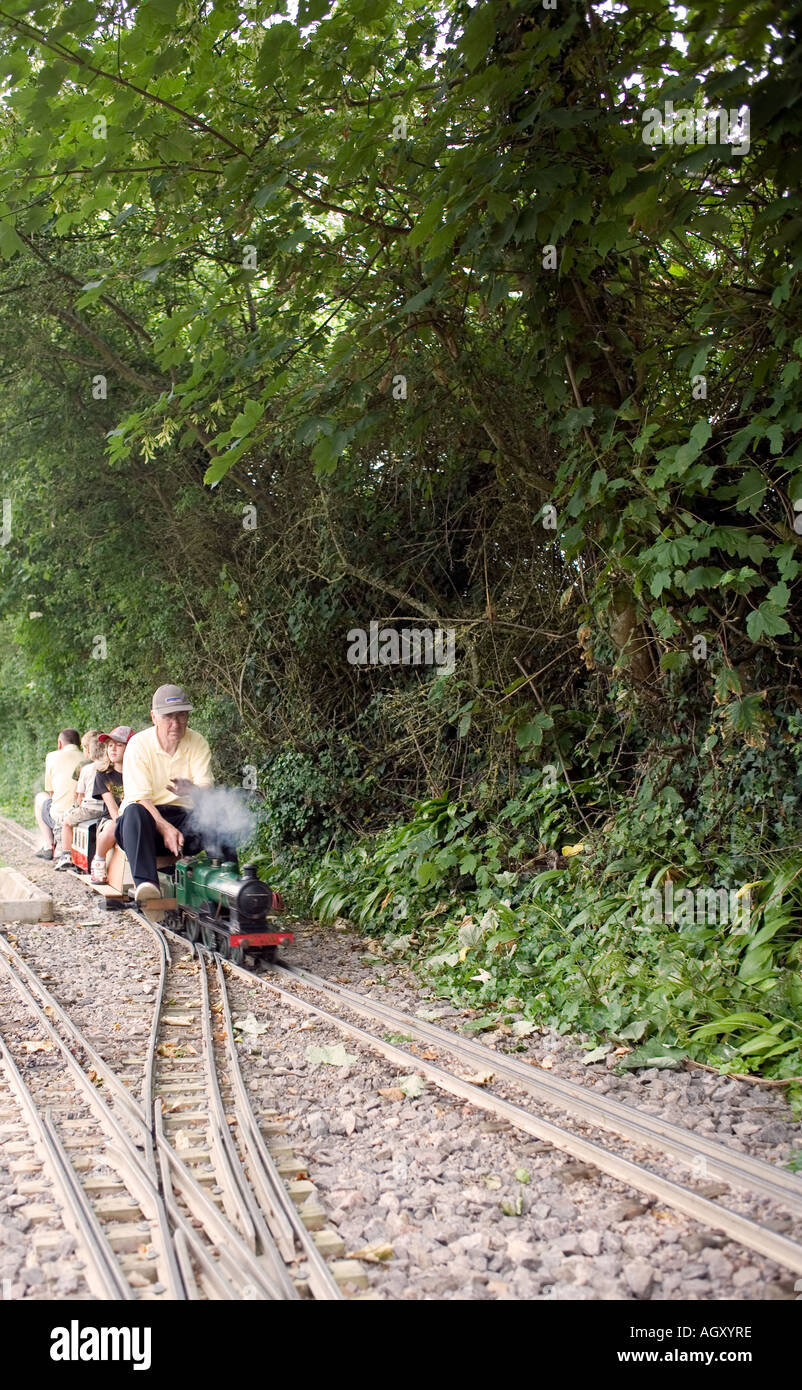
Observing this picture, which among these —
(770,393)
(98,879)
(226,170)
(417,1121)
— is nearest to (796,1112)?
(417,1121)

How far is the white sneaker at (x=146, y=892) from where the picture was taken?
31.2ft

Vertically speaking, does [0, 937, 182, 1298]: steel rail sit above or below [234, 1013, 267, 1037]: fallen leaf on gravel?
above

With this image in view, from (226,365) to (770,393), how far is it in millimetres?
3406

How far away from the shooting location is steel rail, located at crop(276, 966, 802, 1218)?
4.09 m

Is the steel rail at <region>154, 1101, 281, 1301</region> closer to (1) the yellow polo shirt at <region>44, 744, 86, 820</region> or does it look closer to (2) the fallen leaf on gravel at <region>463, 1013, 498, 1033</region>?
(2) the fallen leaf on gravel at <region>463, 1013, 498, 1033</region>

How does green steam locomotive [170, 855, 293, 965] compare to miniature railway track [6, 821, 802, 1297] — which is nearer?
miniature railway track [6, 821, 802, 1297]

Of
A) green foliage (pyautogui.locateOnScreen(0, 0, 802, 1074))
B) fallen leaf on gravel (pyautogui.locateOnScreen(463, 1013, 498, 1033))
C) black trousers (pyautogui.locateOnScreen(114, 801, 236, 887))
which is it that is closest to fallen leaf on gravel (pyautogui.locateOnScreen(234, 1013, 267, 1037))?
fallen leaf on gravel (pyautogui.locateOnScreen(463, 1013, 498, 1033))

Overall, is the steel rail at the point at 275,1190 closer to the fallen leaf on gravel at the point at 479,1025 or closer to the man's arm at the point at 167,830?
the fallen leaf on gravel at the point at 479,1025

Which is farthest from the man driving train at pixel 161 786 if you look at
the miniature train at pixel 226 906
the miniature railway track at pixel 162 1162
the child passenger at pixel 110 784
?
the miniature railway track at pixel 162 1162

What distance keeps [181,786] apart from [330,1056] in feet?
13.0

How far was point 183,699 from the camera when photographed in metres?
9.55

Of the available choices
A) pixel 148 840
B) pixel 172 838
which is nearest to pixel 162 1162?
pixel 172 838

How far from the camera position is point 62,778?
15336 mm

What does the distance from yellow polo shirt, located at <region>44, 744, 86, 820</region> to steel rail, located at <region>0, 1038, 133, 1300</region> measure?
33.7 ft
